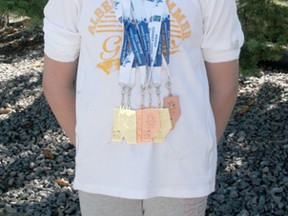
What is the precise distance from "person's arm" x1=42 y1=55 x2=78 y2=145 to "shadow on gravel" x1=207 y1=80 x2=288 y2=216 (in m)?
2.05

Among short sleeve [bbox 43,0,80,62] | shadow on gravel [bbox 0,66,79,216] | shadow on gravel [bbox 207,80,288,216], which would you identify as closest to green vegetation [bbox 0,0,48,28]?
shadow on gravel [bbox 0,66,79,216]

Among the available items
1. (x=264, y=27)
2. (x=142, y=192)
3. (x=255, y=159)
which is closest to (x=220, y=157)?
(x=255, y=159)

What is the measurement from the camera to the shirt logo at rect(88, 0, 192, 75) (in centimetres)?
175

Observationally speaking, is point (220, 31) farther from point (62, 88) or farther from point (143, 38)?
point (62, 88)

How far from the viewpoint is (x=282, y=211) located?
3.83 metres

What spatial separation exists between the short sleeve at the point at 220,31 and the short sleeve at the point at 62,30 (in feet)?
1.29

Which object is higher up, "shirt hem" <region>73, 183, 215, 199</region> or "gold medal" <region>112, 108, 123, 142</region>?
"gold medal" <region>112, 108, 123, 142</region>

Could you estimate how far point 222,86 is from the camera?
6.53 ft

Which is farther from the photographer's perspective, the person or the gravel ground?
the gravel ground

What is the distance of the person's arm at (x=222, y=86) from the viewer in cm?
196

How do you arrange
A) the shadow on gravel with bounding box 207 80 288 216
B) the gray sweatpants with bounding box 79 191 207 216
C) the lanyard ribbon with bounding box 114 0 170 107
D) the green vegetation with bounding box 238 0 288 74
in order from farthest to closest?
the green vegetation with bounding box 238 0 288 74, the shadow on gravel with bounding box 207 80 288 216, the gray sweatpants with bounding box 79 191 207 216, the lanyard ribbon with bounding box 114 0 170 107

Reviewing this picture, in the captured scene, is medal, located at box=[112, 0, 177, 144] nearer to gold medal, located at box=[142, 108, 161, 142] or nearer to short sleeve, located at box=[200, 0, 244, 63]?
gold medal, located at box=[142, 108, 161, 142]

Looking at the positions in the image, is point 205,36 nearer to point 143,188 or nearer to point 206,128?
point 206,128

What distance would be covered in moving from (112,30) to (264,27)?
2.82 metres
